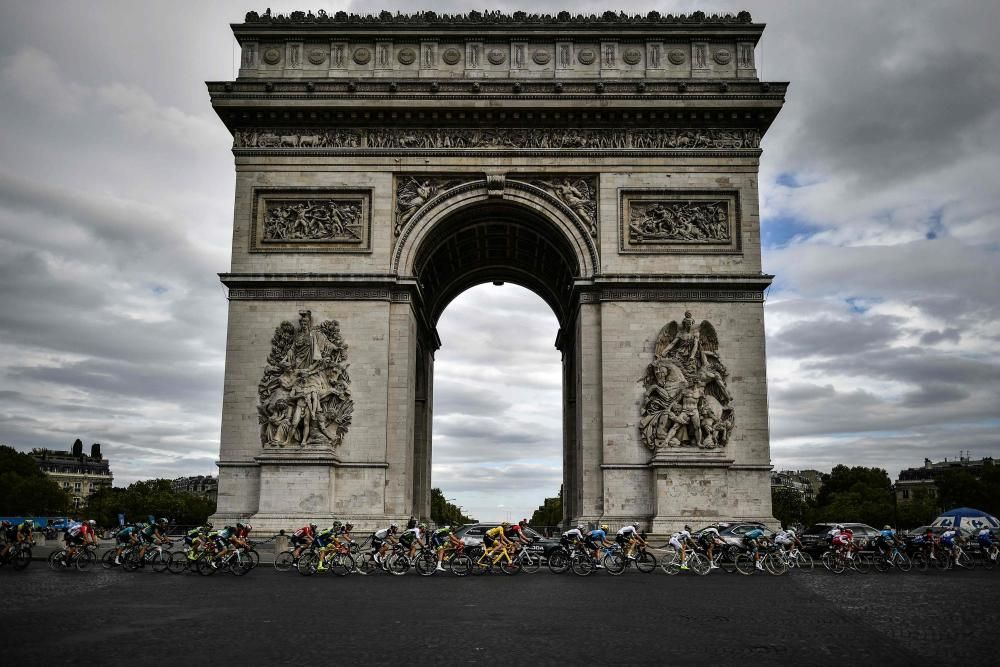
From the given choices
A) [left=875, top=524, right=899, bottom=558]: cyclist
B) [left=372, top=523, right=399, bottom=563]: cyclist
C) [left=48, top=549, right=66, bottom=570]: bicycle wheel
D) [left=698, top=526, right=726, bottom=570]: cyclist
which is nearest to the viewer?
[left=698, top=526, right=726, bottom=570]: cyclist

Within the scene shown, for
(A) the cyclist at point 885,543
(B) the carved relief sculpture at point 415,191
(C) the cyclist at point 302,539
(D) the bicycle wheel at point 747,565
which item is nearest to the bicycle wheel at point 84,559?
(C) the cyclist at point 302,539

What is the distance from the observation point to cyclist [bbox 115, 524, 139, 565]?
25828 millimetres

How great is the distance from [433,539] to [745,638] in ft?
44.9

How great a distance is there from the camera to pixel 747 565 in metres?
26.5

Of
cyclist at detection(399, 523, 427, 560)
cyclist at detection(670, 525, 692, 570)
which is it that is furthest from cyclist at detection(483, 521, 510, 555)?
cyclist at detection(670, 525, 692, 570)

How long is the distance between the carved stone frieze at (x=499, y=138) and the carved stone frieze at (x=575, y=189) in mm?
1104

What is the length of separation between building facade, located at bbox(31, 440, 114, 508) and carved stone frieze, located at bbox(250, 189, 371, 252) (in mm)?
114137

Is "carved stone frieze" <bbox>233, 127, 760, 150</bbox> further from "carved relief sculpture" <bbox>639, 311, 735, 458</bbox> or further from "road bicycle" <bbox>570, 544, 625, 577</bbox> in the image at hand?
"road bicycle" <bbox>570, 544, 625, 577</bbox>

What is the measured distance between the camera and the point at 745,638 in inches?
508

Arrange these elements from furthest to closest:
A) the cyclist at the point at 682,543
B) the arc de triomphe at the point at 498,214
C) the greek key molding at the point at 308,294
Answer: the greek key molding at the point at 308,294 < the arc de triomphe at the point at 498,214 < the cyclist at the point at 682,543

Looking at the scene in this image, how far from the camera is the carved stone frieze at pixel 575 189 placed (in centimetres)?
3300

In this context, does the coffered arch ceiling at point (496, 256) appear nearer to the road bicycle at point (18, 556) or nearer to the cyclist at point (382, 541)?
the cyclist at point (382, 541)

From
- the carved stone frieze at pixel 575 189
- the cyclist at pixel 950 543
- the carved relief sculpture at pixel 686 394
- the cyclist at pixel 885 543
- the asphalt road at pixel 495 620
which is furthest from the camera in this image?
the carved stone frieze at pixel 575 189

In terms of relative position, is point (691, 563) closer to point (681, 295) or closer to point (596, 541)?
point (596, 541)
